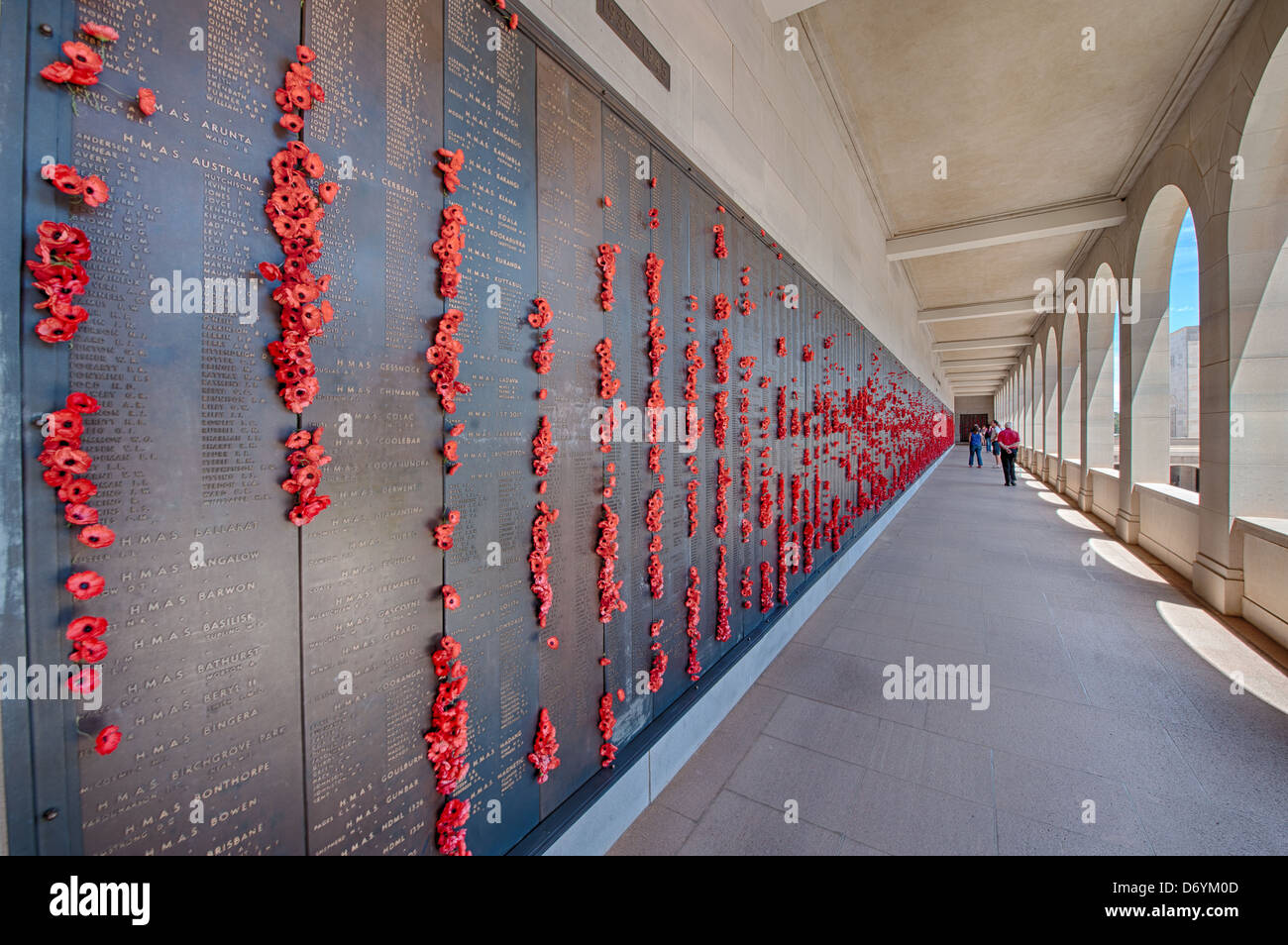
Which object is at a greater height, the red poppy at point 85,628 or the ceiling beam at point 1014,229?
the ceiling beam at point 1014,229

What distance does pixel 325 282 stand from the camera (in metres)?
1.17

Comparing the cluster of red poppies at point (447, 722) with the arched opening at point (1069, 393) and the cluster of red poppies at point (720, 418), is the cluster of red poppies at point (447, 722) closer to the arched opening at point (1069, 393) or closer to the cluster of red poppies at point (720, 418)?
the cluster of red poppies at point (720, 418)

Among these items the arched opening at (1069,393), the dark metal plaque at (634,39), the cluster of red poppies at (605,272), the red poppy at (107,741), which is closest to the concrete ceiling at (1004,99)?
the dark metal plaque at (634,39)

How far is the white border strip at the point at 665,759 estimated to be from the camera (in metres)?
2.01

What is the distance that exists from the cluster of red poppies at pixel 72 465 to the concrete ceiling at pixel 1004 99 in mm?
5850

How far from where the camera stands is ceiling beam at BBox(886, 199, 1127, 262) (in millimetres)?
8123

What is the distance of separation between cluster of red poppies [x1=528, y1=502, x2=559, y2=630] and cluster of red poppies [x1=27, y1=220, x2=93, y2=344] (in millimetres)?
1197

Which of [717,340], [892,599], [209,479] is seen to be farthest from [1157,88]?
[209,479]

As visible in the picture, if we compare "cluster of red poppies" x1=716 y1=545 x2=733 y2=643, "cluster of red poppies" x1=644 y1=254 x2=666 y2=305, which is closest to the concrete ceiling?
"cluster of red poppies" x1=644 y1=254 x2=666 y2=305

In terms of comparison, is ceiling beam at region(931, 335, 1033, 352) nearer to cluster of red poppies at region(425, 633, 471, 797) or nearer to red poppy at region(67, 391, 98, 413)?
cluster of red poppies at region(425, 633, 471, 797)

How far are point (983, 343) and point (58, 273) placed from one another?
24054 millimetres

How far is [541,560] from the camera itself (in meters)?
1.81

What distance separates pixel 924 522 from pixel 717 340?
7.90 metres
